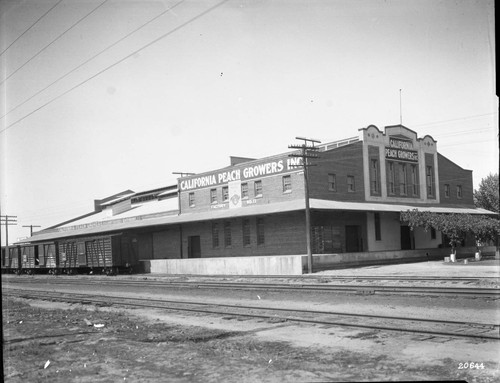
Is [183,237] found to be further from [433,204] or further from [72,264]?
[433,204]

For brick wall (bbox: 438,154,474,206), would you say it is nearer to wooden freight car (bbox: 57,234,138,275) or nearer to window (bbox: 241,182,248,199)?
window (bbox: 241,182,248,199)

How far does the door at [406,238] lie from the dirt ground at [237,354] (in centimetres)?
2970

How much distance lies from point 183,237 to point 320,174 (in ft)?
44.8

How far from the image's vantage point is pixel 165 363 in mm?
7441

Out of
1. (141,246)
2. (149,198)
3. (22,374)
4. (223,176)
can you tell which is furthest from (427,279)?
(149,198)

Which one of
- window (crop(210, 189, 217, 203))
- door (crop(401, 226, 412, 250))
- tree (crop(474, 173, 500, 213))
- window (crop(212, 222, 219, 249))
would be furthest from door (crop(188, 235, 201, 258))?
tree (crop(474, 173, 500, 213))

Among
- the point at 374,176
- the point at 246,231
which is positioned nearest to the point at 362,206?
the point at 374,176

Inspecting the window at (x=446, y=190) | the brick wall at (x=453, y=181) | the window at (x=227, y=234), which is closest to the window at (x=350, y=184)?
the window at (x=227, y=234)

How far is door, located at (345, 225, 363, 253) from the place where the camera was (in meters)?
35.2

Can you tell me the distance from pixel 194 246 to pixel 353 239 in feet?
43.2

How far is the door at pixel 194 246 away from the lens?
1603 inches

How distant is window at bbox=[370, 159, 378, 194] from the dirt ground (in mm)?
27616

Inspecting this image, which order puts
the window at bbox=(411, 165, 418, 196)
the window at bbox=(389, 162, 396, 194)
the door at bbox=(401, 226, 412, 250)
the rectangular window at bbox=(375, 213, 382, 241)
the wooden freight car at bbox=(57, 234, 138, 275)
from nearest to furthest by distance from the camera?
the rectangular window at bbox=(375, 213, 382, 241)
the wooden freight car at bbox=(57, 234, 138, 275)
the window at bbox=(389, 162, 396, 194)
the door at bbox=(401, 226, 412, 250)
the window at bbox=(411, 165, 418, 196)

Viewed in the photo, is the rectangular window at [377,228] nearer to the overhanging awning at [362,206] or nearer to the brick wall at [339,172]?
the overhanging awning at [362,206]
